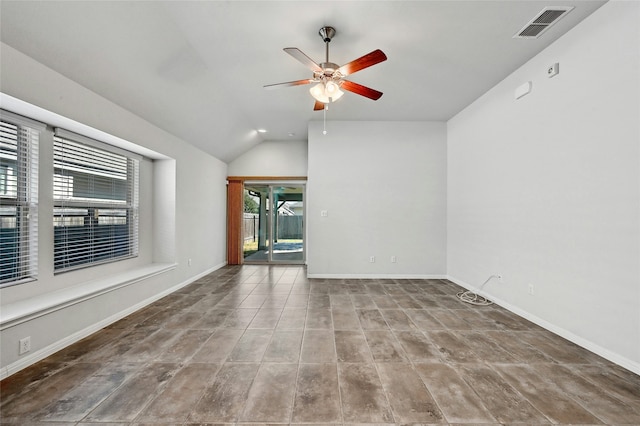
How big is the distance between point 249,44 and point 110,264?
3.20 m

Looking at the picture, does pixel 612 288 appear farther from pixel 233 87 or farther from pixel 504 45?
pixel 233 87

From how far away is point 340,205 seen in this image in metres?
5.02

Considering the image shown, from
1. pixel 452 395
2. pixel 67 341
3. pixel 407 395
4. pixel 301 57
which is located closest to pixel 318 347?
pixel 407 395

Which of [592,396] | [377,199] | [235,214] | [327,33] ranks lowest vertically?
[592,396]

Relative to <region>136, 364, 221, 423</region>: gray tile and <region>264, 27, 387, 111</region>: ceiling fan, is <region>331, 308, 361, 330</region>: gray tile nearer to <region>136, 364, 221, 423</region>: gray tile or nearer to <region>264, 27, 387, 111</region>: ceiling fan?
<region>136, 364, 221, 423</region>: gray tile

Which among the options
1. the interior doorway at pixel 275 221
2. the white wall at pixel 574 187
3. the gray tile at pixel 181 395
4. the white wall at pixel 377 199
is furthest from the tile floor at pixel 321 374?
the interior doorway at pixel 275 221

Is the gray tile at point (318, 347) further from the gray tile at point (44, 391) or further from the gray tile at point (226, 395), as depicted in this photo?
the gray tile at point (44, 391)

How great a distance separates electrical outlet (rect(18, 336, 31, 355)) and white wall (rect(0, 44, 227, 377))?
26 millimetres

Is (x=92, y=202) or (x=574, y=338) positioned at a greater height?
(x=92, y=202)

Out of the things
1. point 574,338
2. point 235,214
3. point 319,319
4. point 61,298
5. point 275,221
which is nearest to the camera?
point 61,298

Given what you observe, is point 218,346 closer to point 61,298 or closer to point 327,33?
point 61,298

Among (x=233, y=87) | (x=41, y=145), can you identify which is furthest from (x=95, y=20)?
(x=233, y=87)

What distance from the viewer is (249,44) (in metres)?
2.77

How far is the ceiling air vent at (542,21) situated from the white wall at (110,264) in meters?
4.38
